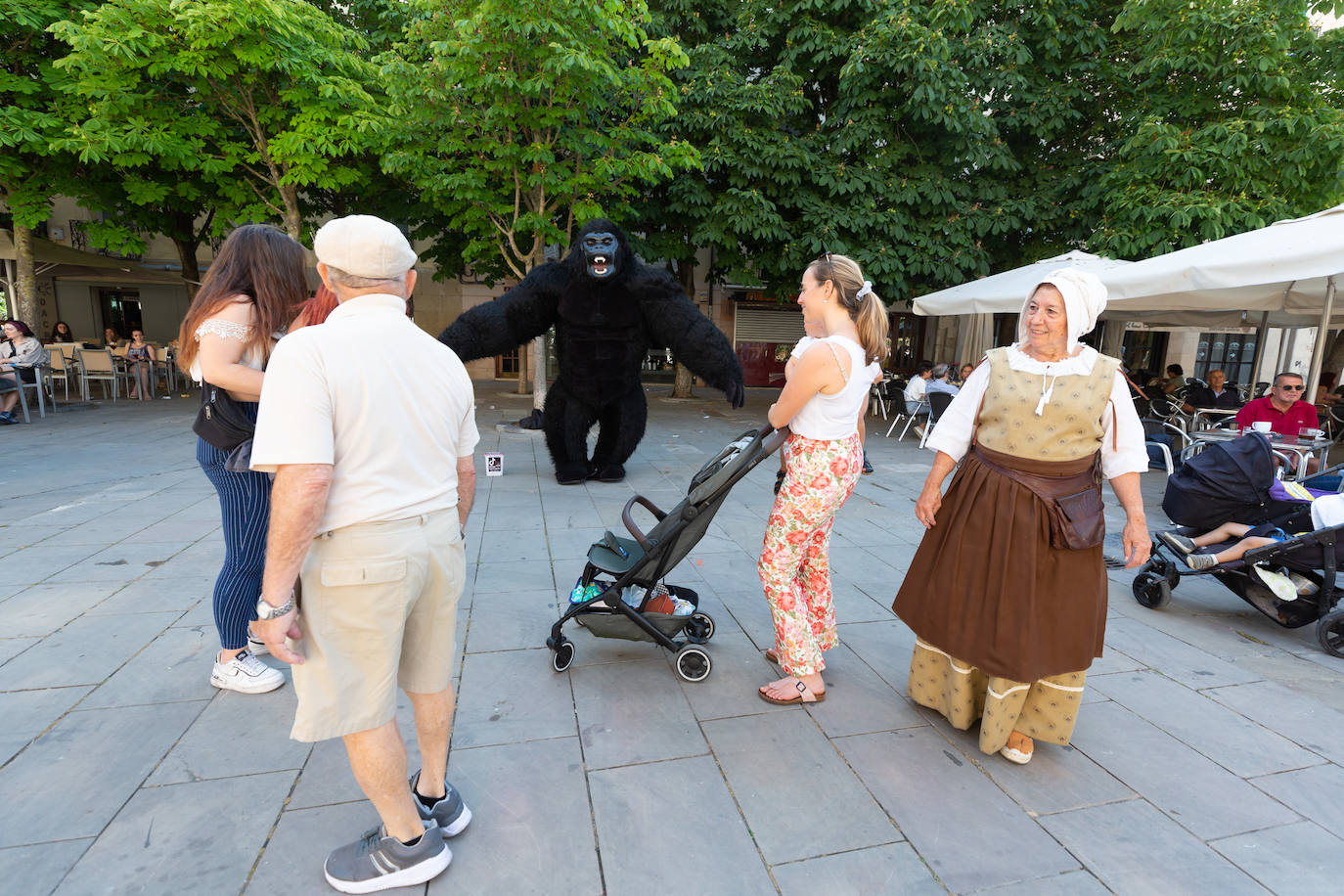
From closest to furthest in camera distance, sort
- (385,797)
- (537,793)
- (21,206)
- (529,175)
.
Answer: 1. (385,797)
2. (537,793)
3. (529,175)
4. (21,206)

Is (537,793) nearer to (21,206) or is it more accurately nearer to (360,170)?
(360,170)

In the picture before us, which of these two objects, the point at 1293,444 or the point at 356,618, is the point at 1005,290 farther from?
the point at 356,618

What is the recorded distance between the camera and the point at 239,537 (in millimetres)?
2541

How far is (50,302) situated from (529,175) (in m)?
17.0

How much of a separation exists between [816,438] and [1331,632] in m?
3.01

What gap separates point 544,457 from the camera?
7.45m

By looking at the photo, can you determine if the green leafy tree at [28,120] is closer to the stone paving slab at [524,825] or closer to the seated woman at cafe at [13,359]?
the seated woman at cafe at [13,359]

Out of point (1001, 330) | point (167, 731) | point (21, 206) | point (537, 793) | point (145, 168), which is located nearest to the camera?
point (537, 793)

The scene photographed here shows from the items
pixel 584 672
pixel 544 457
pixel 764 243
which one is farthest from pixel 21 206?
pixel 584 672

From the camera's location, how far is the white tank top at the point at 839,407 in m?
2.41

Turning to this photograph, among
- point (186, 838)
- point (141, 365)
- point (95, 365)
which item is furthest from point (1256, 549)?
point (141, 365)

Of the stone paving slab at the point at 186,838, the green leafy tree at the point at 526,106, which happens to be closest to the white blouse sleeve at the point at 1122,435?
the stone paving slab at the point at 186,838

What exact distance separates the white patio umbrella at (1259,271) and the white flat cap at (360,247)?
595cm

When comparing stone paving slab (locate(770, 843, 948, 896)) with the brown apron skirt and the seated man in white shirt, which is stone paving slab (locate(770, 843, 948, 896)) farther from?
the seated man in white shirt
